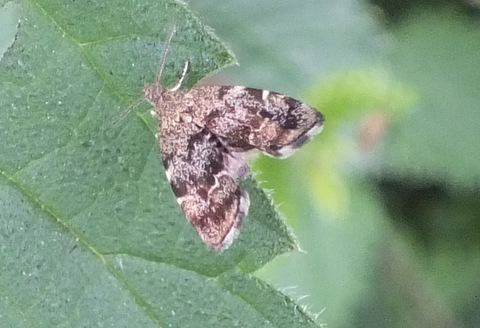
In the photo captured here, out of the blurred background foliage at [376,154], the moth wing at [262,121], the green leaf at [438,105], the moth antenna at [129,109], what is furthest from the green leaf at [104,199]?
the green leaf at [438,105]

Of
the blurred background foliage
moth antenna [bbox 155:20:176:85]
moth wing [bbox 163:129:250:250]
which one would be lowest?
the blurred background foliage

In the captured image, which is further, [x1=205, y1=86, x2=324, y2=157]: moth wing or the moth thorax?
[x1=205, y1=86, x2=324, y2=157]: moth wing

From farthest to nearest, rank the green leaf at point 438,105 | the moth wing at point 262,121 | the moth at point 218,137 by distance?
the green leaf at point 438,105 → the moth wing at point 262,121 → the moth at point 218,137

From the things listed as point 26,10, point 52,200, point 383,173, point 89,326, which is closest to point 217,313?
point 89,326

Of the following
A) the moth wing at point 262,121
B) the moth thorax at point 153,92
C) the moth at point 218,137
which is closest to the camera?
the moth thorax at point 153,92

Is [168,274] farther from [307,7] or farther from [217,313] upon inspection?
[307,7]

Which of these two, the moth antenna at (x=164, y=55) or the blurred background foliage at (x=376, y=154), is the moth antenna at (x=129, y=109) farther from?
the blurred background foliage at (x=376, y=154)

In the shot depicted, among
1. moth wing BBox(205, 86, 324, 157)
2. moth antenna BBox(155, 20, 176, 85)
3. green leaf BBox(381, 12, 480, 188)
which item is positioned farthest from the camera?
green leaf BBox(381, 12, 480, 188)

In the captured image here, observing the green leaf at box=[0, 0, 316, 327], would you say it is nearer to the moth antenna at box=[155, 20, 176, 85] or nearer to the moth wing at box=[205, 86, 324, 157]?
the moth antenna at box=[155, 20, 176, 85]

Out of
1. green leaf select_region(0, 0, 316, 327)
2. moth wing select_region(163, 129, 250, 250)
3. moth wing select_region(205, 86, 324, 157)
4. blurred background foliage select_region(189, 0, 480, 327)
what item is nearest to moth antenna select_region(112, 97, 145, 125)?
green leaf select_region(0, 0, 316, 327)
